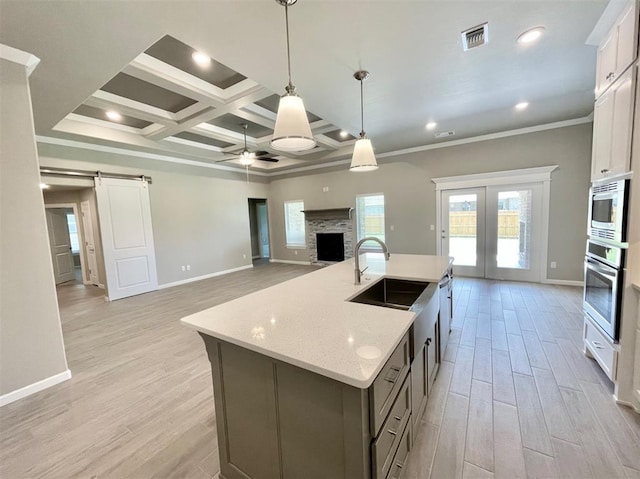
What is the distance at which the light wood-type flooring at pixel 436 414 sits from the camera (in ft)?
4.99

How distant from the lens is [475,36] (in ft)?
7.06

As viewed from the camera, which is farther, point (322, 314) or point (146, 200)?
point (146, 200)

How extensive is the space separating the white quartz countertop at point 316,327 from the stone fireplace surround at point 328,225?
16.2 feet

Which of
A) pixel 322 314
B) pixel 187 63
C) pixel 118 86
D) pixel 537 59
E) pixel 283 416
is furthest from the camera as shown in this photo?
pixel 118 86

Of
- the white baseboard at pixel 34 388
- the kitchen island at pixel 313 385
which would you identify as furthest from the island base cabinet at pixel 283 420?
the white baseboard at pixel 34 388

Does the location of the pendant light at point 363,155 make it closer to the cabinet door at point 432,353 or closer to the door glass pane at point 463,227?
the cabinet door at point 432,353

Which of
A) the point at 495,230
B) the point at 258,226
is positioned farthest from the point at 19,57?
the point at 258,226

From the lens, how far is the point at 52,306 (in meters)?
2.38

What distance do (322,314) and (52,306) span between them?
2.66 meters

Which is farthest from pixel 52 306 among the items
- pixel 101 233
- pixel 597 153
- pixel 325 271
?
pixel 597 153

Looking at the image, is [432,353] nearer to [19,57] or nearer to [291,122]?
[291,122]

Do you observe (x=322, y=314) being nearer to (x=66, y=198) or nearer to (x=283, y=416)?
(x=283, y=416)

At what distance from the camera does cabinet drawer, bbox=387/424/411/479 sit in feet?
4.01

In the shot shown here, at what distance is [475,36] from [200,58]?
257 cm
